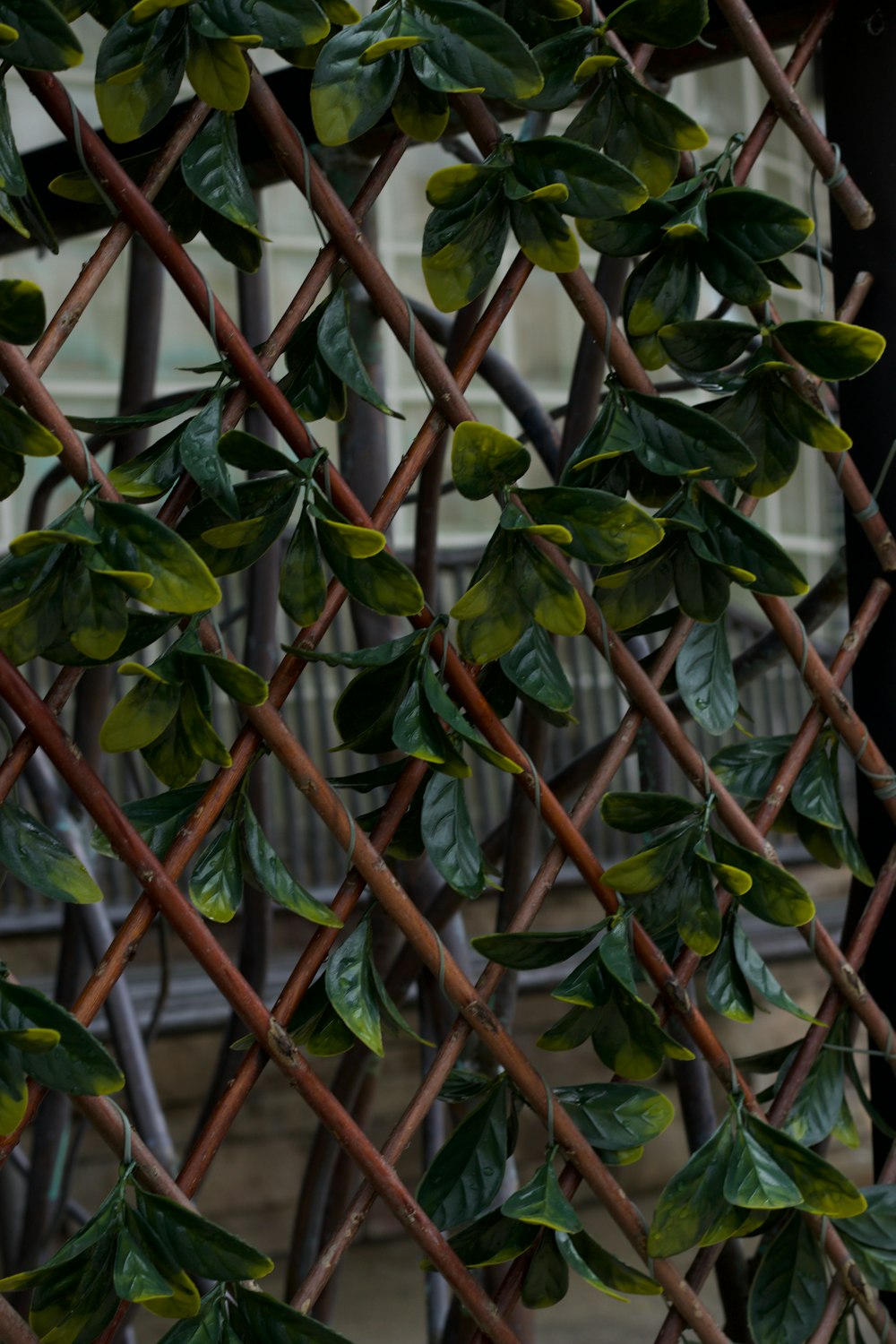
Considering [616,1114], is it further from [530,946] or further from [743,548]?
[743,548]

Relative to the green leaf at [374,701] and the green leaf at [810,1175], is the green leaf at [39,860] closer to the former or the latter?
the green leaf at [374,701]

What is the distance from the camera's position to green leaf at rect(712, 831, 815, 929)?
0.52 metres

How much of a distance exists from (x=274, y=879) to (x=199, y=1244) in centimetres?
13

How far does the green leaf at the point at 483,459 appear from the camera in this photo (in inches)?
18.1

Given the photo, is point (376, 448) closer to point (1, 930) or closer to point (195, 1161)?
point (195, 1161)

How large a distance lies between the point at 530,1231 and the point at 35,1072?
22cm

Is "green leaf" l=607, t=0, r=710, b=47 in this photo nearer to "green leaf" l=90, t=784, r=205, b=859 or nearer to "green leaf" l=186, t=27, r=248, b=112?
"green leaf" l=186, t=27, r=248, b=112

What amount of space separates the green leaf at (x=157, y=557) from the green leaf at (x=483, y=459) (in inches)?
4.2

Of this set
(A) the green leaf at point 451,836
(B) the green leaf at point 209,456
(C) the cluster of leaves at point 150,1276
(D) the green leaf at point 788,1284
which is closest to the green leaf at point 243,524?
(B) the green leaf at point 209,456

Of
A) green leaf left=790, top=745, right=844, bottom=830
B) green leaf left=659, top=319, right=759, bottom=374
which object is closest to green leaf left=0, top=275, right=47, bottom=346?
green leaf left=659, top=319, right=759, bottom=374

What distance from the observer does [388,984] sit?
84 centimetres


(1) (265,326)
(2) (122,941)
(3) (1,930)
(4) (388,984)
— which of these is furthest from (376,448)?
(3) (1,930)

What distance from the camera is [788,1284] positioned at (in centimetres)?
56

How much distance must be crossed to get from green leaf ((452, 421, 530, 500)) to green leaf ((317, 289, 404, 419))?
37mm
